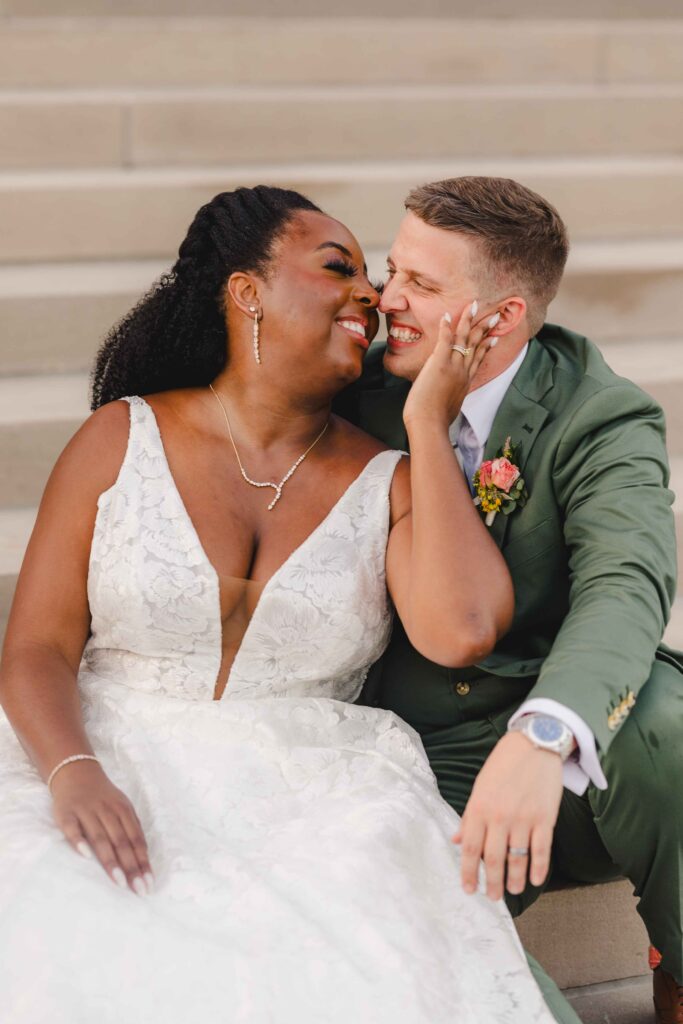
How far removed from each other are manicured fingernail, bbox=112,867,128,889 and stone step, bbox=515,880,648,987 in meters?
1.10

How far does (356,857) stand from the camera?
2.14 metres

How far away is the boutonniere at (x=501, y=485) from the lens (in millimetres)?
2648

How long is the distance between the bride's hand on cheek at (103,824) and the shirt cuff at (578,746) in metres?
0.63

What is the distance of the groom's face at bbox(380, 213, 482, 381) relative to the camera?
2.69 m

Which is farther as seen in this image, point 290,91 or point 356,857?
point 290,91

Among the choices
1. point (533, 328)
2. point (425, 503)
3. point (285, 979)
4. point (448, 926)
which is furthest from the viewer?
point (533, 328)

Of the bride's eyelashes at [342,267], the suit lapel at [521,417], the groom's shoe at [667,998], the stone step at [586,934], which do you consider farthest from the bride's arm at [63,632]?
the groom's shoe at [667,998]

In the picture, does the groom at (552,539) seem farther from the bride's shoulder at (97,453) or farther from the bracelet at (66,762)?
the bracelet at (66,762)

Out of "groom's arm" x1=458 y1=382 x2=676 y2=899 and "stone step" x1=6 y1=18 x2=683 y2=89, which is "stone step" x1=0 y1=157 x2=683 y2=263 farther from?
"groom's arm" x1=458 y1=382 x2=676 y2=899

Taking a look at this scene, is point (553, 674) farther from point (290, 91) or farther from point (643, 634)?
point (290, 91)

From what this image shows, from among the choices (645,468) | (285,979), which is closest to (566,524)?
(645,468)

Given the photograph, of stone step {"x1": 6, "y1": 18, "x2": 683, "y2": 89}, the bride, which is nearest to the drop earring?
the bride

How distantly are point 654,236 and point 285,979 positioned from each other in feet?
13.1

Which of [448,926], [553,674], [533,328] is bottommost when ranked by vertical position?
[448,926]
